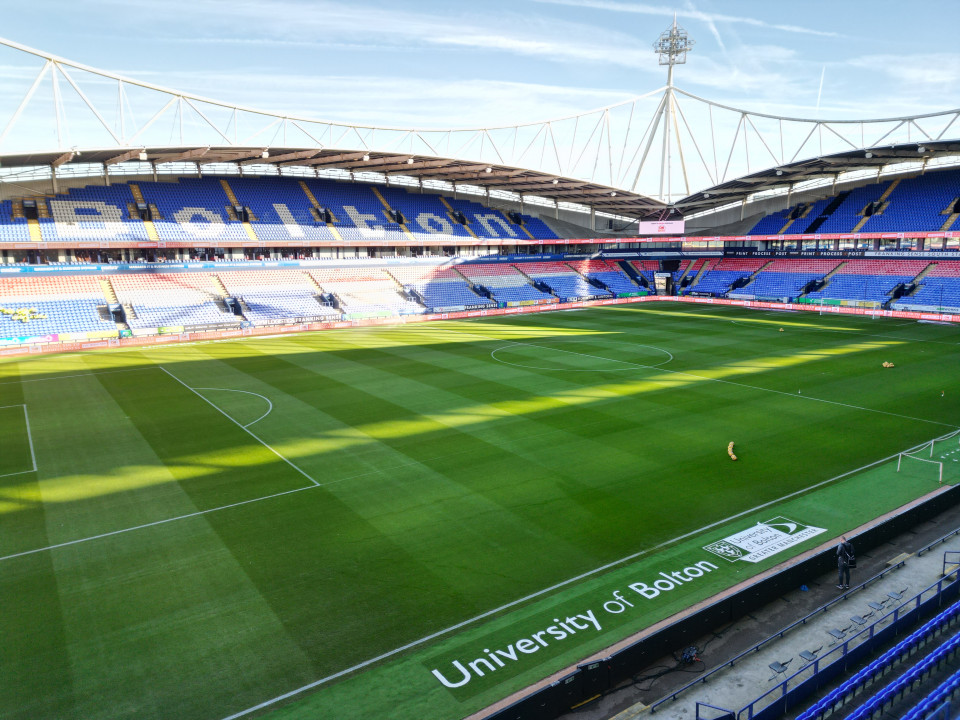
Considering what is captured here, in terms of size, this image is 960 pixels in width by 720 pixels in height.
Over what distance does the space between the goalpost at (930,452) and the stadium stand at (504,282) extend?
44398mm

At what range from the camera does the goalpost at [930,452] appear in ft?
58.2

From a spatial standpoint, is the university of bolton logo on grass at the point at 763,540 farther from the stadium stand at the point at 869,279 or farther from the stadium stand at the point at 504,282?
the stadium stand at the point at 869,279

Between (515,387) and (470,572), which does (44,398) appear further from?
(470,572)

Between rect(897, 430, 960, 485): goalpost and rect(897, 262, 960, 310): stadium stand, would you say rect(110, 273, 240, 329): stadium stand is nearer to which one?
rect(897, 430, 960, 485): goalpost

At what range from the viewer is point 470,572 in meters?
13.0

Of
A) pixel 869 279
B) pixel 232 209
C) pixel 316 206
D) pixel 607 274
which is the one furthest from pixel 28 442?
pixel 869 279

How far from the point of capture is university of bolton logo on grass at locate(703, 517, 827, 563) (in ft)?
44.5

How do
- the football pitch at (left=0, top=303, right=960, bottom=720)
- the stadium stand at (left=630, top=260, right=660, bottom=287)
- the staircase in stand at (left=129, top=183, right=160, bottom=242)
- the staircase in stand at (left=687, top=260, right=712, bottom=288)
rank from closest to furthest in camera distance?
the football pitch at (left=0, top=303, right=960, bottom=720) < the staircase in stand at (left=129, top=183, right=160, bottom=242) < the staircase in stand at (left=687, top=260, right=712, bottom=288) < the stadium stand at (left=630, top=260, right=660, bottom=287)

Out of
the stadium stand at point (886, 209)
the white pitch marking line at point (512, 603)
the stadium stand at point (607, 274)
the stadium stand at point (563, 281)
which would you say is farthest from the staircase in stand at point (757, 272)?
the white pitch marking line at point (512, 603)

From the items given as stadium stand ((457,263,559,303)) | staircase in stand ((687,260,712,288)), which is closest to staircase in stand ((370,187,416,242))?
stadium stand ((457,263,559,303))

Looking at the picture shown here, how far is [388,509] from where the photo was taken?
1603 cm

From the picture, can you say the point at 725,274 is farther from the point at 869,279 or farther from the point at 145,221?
the point at 145,221

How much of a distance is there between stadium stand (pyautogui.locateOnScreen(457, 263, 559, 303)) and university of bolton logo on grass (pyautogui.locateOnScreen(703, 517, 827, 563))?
48526 millimetres

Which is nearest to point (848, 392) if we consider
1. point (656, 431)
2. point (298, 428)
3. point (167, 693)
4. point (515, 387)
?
point (656, 431)
